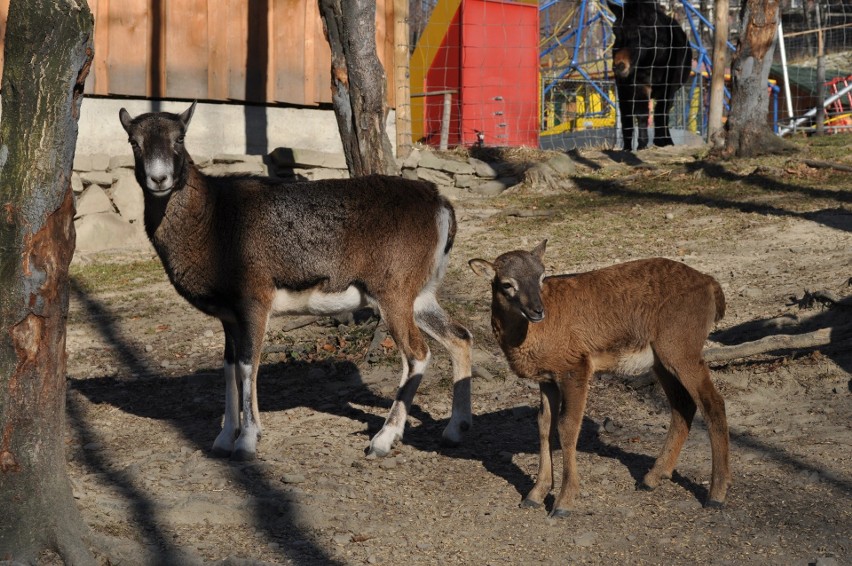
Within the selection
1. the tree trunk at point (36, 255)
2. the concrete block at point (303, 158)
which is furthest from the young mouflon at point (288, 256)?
the concrete block at point (303, 158)

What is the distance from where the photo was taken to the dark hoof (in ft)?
20.5

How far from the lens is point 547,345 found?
5477 millimetres

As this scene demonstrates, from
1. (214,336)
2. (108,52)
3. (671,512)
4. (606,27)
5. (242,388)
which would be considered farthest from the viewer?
(606,27)

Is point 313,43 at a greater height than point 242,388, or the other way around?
point 313,43

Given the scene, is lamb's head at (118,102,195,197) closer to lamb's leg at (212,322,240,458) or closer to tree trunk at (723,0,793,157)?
lamb's leg at (212,322,240,458)

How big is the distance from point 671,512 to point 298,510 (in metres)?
1.84

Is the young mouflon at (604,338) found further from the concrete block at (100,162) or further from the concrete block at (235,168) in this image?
the concrete block at (100,162)

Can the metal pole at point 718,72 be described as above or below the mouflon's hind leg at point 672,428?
above

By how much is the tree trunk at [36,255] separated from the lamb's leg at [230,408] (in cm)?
192

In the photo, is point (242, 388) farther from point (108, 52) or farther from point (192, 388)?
point (108, 52)

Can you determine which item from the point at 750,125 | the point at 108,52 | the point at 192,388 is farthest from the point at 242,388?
the point at 750,125

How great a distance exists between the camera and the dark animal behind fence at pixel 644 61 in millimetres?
15816

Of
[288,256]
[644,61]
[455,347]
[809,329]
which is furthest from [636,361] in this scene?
[644,61]

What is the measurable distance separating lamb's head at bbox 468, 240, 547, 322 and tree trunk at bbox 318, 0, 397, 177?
392 cm
